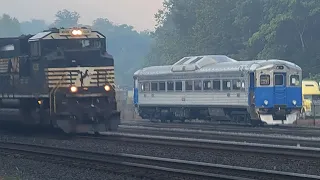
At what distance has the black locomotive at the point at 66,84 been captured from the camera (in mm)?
21078

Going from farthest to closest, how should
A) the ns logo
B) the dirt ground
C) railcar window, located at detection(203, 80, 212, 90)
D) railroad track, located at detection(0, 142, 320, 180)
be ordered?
railcar window, located at detection(203, 80, 212, 90)
the dirt ground
the ns logo
railroad track, located at detection(0, 142, 320, 180)

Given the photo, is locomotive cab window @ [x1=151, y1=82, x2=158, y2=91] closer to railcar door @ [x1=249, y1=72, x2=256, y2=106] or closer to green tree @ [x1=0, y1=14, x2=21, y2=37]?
railcar door @ [x1=249, y1=72, x2=256, y2=106]

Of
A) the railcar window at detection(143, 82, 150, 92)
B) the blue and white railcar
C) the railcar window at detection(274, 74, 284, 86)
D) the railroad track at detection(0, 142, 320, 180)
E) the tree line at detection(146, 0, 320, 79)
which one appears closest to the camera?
the railroad track at detection(0, 142, 320, 180)

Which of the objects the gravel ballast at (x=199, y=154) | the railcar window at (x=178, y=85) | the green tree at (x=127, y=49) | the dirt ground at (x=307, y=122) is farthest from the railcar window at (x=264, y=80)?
the green tree at (x=127, y=49)

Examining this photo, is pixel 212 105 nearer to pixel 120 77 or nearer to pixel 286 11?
pixel 286 11

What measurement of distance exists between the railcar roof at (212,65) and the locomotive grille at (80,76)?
984 centimetres

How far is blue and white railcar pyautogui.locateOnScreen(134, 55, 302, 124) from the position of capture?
29500mm

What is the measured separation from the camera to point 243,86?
98.0 feet

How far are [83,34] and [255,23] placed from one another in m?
38.7

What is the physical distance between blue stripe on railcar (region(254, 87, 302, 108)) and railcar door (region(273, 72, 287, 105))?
5 centimetres

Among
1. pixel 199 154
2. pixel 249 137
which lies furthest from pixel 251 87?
pixel 199 154

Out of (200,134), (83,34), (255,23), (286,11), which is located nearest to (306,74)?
(286,11)

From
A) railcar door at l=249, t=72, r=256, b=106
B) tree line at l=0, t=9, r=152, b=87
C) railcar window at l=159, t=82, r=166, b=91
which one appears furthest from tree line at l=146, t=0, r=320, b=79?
tree line at l=0, t=9, r=152, b=87

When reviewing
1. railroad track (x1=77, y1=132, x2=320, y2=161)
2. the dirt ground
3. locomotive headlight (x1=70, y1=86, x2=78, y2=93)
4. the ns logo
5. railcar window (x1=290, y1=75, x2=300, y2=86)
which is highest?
the ns logo
